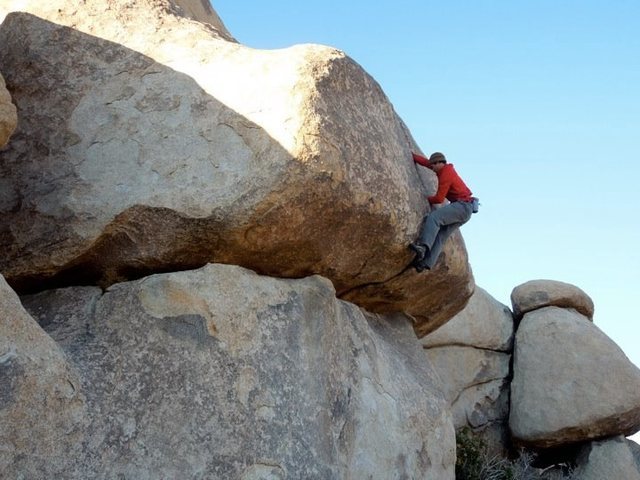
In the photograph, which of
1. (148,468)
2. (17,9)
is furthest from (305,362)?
(17,9)

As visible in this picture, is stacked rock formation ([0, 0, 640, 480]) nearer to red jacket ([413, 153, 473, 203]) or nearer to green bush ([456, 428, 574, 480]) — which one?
red jacket ([413, 153, 473, 203])

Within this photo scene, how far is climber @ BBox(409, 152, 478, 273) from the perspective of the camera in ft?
18.0

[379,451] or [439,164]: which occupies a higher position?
[439,164]

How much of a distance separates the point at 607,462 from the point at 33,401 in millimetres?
6791

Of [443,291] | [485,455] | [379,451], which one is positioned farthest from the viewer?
[485,455]

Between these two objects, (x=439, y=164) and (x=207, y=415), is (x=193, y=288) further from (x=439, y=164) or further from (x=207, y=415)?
(x=439, y=164)

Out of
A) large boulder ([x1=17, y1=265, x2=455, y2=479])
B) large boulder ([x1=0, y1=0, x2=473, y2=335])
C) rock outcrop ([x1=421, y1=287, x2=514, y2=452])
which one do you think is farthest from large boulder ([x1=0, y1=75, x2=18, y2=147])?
rock outcrop ([x1=421, y1=287, x2=514, y2=452])

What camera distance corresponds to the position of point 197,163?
4695mm

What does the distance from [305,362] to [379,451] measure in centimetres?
82

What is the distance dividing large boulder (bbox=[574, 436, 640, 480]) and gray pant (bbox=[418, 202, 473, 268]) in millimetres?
4326

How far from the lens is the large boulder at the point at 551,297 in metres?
10.2

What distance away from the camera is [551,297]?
10.2 meters

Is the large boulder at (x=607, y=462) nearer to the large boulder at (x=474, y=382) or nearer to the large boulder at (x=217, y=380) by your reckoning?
the large boulder at (x=474, y=382)

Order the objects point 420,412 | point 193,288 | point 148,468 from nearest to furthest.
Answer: point 148,468, point 193,288, point 420,412
